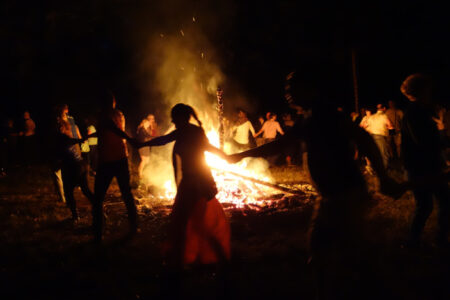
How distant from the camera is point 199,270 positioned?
4551 millimetres

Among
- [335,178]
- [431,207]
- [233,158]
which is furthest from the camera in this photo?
[431,207]

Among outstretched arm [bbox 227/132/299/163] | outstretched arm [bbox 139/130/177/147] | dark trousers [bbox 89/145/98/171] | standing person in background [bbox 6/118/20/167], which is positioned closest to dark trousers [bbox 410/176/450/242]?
outstretched arm [bbox 227/132/299/163]

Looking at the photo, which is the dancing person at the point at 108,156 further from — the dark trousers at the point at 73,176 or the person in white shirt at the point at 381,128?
the person in white shirt at the point at 381,128

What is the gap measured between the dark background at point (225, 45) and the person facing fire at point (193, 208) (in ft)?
40.2

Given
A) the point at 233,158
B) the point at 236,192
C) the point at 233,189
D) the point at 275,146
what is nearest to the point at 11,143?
the point at 233,189

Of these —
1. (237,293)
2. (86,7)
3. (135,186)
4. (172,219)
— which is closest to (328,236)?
(237,293)

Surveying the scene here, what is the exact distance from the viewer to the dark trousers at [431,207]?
4.60 meters

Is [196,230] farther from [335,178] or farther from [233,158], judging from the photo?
[335,178]

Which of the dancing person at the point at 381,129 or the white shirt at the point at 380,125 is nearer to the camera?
the dancing person at the point at 381,129

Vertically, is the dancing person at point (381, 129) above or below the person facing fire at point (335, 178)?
above

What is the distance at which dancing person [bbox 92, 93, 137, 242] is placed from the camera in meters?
5.46

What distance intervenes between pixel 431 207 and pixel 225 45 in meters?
16.0

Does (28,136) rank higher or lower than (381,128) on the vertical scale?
higher

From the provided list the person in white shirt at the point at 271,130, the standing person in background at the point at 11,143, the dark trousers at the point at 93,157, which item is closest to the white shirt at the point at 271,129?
the person in white shirt at the point at 271,130
